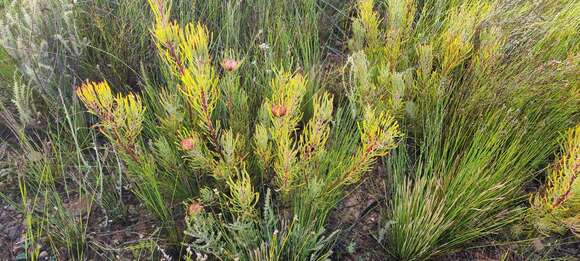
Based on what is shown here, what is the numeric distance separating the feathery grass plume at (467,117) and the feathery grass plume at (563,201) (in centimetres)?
8

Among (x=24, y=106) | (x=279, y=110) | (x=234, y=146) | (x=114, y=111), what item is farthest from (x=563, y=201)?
(x=24, y=106)

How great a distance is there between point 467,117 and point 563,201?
56 cm

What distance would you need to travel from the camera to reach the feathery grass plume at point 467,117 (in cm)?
166

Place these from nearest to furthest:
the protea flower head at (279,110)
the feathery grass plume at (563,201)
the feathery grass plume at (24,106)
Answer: the protea flower head at (279,110) < the feathery grass plume at (563,201) < the feathery grass plume at (24,106)

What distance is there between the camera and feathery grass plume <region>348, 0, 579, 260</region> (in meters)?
1.66

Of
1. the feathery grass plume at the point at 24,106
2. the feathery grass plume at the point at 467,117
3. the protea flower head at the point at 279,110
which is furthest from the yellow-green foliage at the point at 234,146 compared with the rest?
the feathery grass plume at the point at 24,106

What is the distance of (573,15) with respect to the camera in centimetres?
215

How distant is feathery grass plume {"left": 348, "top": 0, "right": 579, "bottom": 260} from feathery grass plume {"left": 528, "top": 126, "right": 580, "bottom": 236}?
3.0 inches

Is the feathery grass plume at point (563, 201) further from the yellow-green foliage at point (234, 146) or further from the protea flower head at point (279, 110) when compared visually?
the protea flower head at point (279, 110)

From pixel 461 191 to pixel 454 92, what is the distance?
0.51m

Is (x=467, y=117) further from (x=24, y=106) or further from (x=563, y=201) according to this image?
(x=24, y=106)

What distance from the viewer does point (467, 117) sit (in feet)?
6.49

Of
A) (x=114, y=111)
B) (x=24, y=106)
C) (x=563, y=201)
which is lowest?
(x=24, y=106)

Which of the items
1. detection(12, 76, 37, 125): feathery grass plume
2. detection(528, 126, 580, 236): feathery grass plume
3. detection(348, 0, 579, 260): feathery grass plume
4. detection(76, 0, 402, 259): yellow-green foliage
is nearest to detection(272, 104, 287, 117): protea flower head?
detection(76, 0, 402, 259): yellow-green foliage
